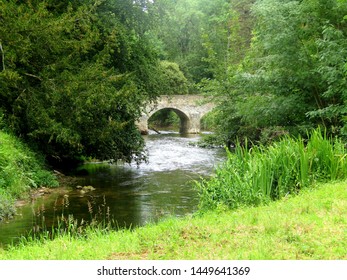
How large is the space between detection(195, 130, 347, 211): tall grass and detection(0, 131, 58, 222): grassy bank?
430 cm

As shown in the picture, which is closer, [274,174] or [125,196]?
[274,174]

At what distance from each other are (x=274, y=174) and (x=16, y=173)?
627 cm

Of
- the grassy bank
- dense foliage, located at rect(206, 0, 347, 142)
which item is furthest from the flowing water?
dense foliage, located at rect(206, 0, 347, 142)

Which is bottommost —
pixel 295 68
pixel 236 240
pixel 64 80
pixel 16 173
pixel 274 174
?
pixel 16 173

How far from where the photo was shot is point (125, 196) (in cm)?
1210

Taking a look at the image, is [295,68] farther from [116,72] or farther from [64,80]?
[64,80]

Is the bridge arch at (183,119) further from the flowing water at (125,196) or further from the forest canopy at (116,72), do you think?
the forest canopy at (116,72)

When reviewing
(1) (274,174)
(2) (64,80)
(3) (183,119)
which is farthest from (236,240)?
(3) (183,119)

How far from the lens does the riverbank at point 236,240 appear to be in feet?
14.7

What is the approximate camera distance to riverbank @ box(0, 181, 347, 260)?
449 cm

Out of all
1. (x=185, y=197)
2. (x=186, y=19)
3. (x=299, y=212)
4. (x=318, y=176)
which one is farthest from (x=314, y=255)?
(x=186, y=19)

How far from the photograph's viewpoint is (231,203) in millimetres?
8016

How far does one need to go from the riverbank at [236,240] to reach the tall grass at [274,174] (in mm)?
1439

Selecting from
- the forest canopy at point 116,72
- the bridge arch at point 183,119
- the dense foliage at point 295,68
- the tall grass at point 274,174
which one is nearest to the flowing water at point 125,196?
the tall grass at point 274,174
